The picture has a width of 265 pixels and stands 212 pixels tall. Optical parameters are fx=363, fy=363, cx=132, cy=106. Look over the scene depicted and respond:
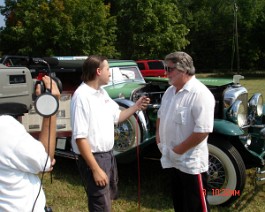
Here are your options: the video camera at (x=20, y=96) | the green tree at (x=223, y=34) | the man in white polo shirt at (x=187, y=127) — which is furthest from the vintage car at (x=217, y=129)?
the green tree at (x=223, y=34)

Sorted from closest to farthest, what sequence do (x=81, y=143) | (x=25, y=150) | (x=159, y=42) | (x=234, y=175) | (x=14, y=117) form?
(x=25, y=150) → (x=14, y=117) → (x=81, y=143) → (x=234, y=175) → (x=159, y=42)

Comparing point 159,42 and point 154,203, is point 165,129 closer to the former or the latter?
point 154,203

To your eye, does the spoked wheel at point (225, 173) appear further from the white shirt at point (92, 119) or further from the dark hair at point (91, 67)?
the dark hair at point (91, 67)

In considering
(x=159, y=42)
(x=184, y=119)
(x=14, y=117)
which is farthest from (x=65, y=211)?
(x=159, y=42)

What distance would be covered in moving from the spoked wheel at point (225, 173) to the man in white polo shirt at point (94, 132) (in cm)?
150

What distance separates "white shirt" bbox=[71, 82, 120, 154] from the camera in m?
2.46

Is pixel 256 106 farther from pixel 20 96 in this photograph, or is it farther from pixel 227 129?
pixel 20 96

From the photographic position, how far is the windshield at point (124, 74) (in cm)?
593

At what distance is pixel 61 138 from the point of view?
4.74 meters

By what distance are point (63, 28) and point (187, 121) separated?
23322 millimetres

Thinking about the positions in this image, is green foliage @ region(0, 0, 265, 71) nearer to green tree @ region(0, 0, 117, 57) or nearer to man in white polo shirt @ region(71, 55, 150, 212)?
green tree @ region(0, 0, 117, 57)

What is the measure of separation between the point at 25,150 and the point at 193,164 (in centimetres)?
151
